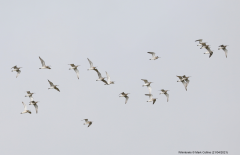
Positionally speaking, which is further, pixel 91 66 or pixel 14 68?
pixel 14 68

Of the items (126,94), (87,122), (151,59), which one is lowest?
(87,122)

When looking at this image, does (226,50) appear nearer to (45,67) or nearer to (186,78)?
(186,78)

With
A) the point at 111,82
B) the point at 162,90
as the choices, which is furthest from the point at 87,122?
the point at 162,90

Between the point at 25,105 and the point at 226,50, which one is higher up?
the point at 226,50

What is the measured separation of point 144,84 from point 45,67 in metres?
14.5

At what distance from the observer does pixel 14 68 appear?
65375 millimetres

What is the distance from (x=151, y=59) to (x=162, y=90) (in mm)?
5020

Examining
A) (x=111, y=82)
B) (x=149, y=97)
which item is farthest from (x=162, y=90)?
(x=111, y=82)

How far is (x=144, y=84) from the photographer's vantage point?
64.2m

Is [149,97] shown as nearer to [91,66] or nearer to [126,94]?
[126,94]

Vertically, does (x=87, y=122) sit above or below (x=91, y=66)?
below

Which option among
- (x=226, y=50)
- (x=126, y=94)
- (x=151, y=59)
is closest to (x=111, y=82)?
(x=126, y=94)

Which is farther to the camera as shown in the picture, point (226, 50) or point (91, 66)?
point (226, 50)

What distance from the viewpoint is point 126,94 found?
213 feet
